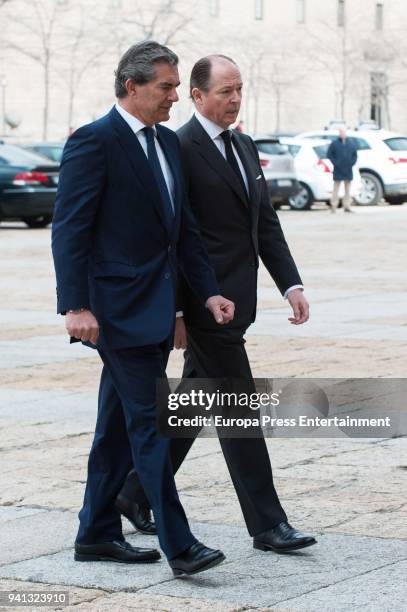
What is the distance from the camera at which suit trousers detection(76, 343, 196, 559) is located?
4871mm

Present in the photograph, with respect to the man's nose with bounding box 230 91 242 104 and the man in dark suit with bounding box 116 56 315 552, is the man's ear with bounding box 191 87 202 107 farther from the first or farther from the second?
the man's nose with bounding box 230 91 242 104

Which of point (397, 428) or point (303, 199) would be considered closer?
point (397, 428)

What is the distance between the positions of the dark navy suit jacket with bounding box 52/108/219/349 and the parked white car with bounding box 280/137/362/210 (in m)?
26.5

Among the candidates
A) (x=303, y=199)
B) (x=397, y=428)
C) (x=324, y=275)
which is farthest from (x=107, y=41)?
(x=397, y=428)

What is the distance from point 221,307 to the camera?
17.0 ft

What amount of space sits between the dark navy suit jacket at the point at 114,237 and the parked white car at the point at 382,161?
2764 centimetres

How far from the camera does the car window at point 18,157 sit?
26.0 meters

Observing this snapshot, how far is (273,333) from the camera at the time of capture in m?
11.7

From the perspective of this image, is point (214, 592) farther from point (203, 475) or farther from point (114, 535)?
point (203, 475)

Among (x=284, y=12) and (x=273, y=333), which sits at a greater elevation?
(x=284, y=12)

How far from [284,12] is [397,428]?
2650 inches

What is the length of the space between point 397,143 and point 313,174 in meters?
2.10

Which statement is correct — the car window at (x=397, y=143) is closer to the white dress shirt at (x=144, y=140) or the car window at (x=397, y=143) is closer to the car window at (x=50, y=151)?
the car window at (x=50, y=151)

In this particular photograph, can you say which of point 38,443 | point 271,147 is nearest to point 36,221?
point 271,147
